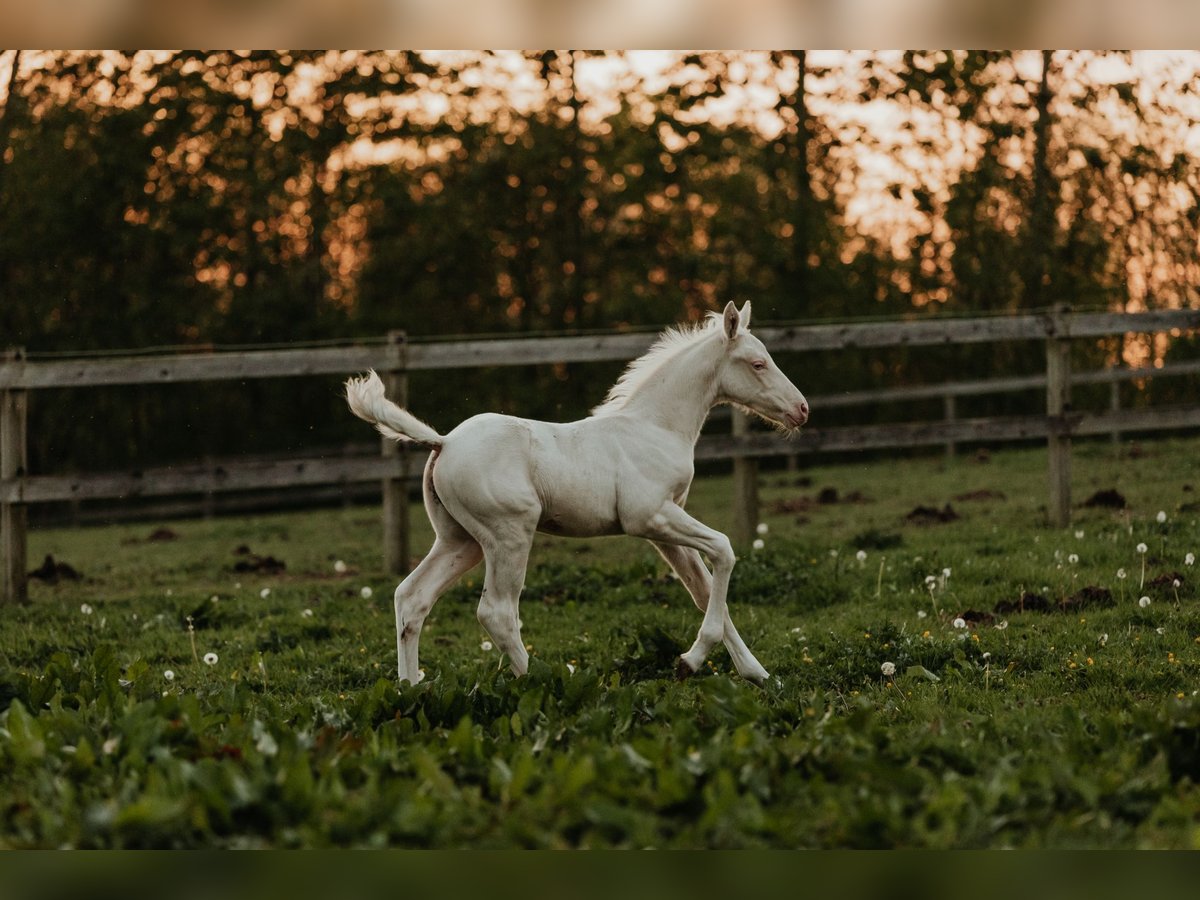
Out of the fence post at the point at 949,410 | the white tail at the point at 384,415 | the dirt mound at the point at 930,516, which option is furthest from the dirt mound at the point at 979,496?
the white tail at the point at 384,415

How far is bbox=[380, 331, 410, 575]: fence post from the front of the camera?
11062 millimetres

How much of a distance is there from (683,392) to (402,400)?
14.8 ft

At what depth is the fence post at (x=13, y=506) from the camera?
10477 millimetres

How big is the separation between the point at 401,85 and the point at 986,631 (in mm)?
19912

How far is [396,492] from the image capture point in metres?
11.1

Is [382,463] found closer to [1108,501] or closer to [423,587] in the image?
[423,587]

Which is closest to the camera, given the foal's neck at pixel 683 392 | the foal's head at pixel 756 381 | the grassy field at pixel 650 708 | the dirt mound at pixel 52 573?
the grassy field at pixel 650 708

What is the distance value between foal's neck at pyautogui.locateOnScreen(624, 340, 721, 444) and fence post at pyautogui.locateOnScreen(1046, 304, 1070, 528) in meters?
5.37

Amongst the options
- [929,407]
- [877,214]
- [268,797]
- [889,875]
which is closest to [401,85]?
[877,214]

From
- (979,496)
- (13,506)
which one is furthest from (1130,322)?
(13,506)

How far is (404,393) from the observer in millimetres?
11188

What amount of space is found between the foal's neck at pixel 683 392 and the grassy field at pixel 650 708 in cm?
122

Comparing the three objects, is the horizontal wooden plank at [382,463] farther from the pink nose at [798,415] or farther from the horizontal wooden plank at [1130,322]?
the pink nose at [798,415]

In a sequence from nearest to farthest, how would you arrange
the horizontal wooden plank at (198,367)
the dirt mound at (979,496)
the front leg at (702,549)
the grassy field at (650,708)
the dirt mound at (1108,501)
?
the grassy field at (650,708) → the front leg at (702,549) → the horizontal wooden plank at (198,367) → the dirt mound at (1108,501) → the dirt mound at (979,496)
